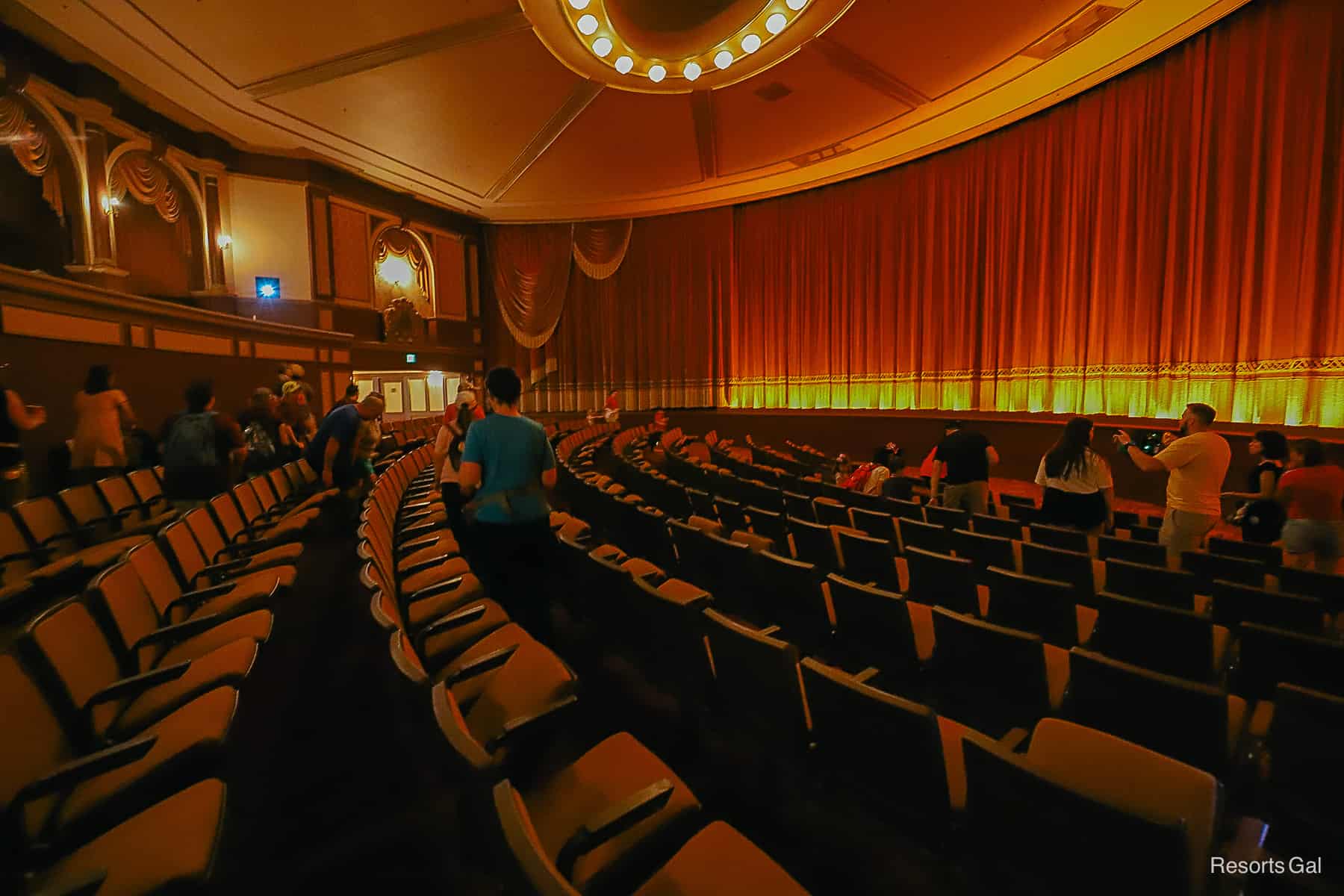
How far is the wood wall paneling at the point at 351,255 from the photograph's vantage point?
10.1m

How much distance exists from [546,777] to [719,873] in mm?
558

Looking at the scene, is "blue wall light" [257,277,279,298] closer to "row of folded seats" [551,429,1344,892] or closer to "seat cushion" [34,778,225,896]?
"row of folded seats" [551,429,1344,892]

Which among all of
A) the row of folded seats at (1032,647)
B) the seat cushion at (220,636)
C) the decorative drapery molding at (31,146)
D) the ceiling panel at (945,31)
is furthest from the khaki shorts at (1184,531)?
the decorative drapery molding at (31,146)

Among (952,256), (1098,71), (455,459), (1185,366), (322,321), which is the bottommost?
(455,459)

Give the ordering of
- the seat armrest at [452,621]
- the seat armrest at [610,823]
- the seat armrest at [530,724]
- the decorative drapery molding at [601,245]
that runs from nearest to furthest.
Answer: the seat armrest at [610,823] < the seat armrest at [530,724] < the seat armrest at [452,621] < the decorative drapery molding at [601,245]

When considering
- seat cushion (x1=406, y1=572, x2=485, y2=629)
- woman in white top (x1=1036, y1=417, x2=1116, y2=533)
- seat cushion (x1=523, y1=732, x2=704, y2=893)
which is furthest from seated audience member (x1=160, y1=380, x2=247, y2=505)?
woman in white top (x1=1036, y1=417, x2=1116, y2=533)

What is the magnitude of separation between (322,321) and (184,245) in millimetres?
2022

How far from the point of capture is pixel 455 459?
383 cm

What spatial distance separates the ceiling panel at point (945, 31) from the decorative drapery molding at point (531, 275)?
8.24 m

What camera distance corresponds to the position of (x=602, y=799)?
4.74 feet

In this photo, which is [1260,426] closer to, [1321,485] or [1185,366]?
[1185,366]

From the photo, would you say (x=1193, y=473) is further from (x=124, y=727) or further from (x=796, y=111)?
(x=796, y=111)

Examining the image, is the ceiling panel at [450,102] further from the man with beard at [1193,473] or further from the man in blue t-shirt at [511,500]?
the man with beard at [1193,473]

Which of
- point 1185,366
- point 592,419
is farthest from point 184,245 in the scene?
point 1185,366
